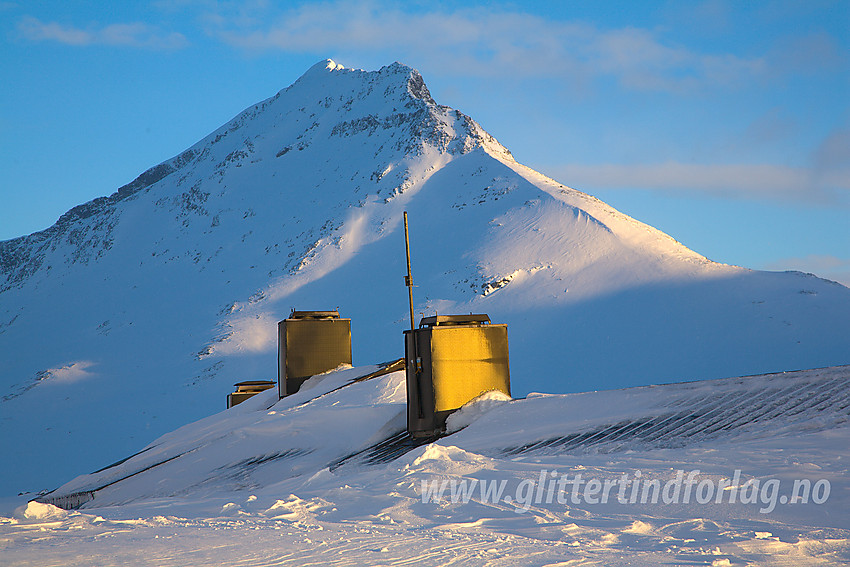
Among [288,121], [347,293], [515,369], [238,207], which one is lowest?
[515,369]

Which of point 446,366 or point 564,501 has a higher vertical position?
point 446,366

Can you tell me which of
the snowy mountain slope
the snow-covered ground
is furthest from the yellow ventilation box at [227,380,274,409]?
the snowy mountain slope

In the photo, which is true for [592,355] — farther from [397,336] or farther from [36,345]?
[36,345]

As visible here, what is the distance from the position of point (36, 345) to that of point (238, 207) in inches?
1323

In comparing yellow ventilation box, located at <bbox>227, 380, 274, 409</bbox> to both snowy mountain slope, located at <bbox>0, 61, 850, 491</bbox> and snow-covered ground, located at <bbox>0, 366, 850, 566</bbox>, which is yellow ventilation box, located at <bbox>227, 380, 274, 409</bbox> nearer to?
snow-covered ground, located at <bbox>0, 366, 850, 566</bbox>

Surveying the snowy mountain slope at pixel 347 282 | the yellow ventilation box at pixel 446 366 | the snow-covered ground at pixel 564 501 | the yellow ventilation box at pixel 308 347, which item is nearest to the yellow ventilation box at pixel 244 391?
the yellow ventilation box at pixel 308 347

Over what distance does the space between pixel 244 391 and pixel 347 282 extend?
5299 cm

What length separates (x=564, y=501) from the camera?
866 cm

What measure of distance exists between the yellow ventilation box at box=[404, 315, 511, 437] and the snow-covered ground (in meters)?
0.57

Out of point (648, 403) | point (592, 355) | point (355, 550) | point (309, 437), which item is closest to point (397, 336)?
point (592, 355)

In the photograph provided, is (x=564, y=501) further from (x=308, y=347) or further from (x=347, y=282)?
(x=347, y=282)

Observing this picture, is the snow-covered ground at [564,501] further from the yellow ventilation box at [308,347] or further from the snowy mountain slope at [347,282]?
the snowy mountain slope at [347,282]

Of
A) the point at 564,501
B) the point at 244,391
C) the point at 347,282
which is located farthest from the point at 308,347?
the point at 347,282

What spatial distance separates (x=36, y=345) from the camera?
100 meters
